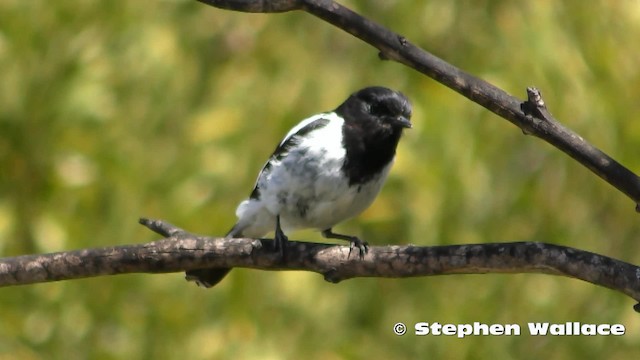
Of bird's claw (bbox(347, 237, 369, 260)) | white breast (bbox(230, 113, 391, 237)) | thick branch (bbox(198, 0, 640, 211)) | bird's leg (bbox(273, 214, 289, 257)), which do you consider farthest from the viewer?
white breast (bbox(230, 113, 391, 237))

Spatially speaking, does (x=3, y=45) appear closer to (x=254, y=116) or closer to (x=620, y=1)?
(x=254, y=116)

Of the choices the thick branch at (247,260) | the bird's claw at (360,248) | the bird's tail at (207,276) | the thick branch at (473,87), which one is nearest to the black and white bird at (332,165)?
the bird's tail at (207,276)

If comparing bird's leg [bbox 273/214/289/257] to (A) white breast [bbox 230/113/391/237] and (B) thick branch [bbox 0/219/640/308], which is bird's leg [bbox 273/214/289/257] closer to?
(B) thick branch [bbox 0/219/640/308]

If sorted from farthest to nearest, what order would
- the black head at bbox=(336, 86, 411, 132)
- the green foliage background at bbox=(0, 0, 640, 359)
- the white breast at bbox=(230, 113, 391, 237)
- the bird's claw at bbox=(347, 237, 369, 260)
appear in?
1. the green foliage background at bbox=(0, 0, 640, 359)
2. the black head at bbox=(336, 86, 411, 132)
3. the white breast at bbox=(230, 113, 391, 237)
4. the bird's claw at bbox=(347, 237, 369, 260)

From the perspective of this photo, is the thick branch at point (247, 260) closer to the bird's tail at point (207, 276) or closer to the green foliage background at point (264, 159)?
the bird's tail at point (207, 276)

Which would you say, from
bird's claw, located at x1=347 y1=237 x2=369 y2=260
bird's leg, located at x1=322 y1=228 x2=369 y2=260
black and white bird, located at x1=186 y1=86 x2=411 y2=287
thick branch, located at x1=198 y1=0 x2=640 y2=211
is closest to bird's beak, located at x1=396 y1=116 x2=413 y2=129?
black and white bird, located at x1=186 y1=86 x2=411 y2=287
